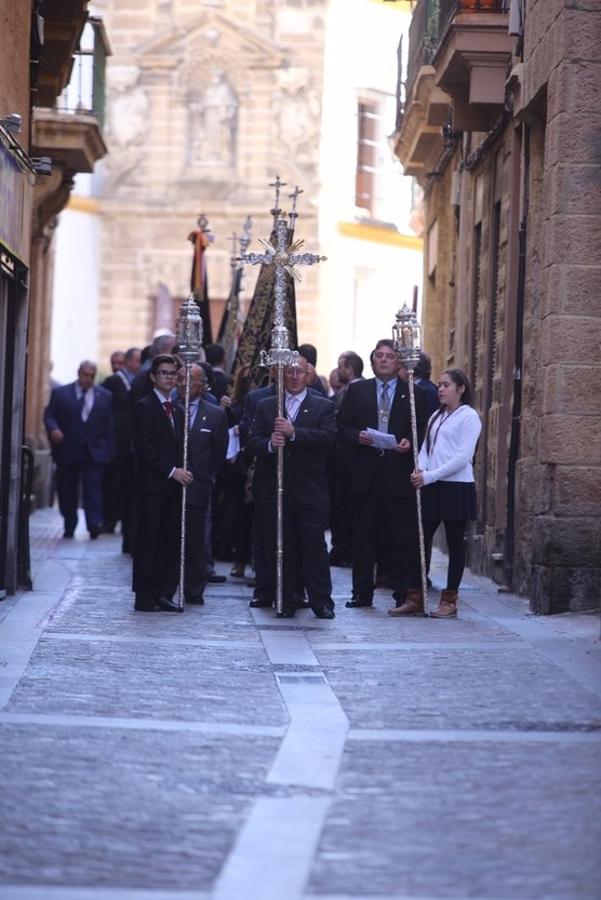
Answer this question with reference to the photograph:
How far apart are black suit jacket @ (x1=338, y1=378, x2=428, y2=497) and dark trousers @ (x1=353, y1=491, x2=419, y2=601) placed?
0.26 ft

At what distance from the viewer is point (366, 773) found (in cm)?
791

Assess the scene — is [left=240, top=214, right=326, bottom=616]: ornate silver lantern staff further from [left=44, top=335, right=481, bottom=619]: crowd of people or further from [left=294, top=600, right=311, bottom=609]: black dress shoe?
[left=294, top=600, right=311, bottom=609]: black dress shoe

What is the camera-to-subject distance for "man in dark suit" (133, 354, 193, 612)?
14.6m

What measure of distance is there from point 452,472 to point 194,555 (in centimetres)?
199

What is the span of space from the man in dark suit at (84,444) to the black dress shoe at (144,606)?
805 cm

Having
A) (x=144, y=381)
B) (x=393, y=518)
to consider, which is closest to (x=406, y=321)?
(x=393, y=518)

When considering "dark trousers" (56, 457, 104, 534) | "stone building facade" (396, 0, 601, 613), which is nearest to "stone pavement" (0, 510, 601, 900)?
"stone building facade" (396, 0, 601, 613)

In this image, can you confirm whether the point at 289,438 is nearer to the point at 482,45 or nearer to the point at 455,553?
the point at 455,553

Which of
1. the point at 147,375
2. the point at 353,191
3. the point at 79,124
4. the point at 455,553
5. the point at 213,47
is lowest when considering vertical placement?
the point at 455,553

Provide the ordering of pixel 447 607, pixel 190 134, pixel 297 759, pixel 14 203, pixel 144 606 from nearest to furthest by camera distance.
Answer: pixel 297 759 < pixel 447 607 < pixel 144 606 < pixel 14 203 < pixel 190 134

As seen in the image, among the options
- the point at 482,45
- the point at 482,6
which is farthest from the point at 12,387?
the point at 482,6

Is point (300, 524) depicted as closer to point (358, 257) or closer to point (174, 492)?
point (174, 492)

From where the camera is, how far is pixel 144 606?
14469 mm

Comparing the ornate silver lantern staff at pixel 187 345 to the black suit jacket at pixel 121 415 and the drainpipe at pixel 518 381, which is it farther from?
the black suit jacket at pixel 121 415
